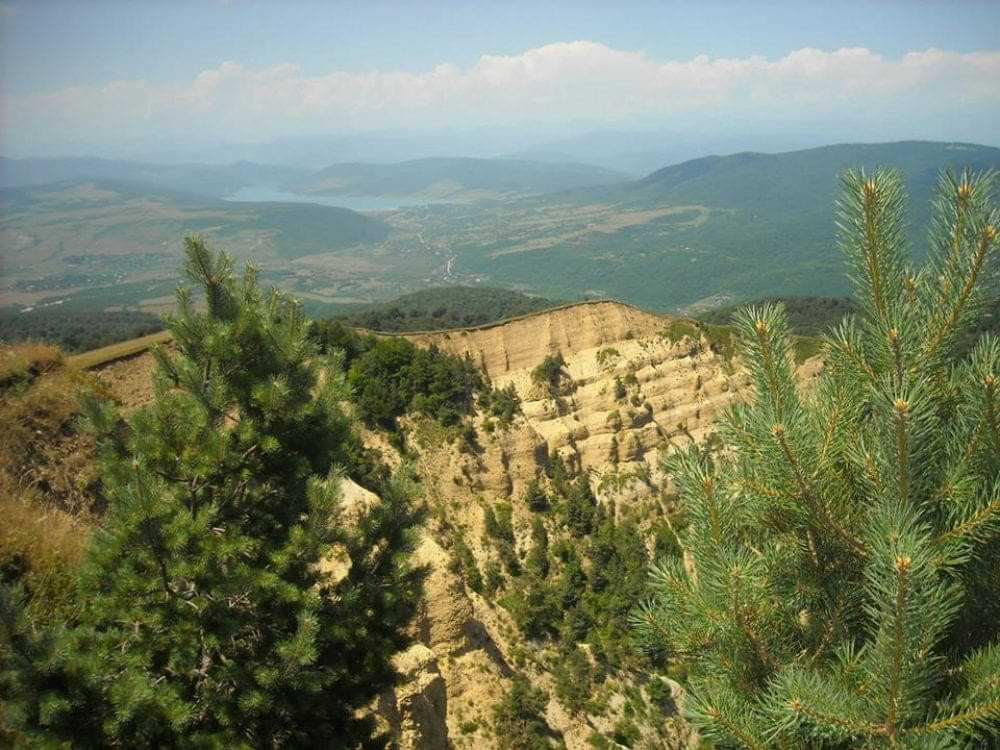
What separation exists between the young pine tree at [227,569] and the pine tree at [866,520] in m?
3.11

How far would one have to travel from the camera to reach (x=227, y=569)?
4711 millimetres

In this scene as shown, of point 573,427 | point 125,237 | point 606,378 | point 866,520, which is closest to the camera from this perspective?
point 866,520

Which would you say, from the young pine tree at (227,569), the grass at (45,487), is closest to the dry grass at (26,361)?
the grass at (45,487)

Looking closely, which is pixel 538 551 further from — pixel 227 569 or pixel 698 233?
pixel 698 233

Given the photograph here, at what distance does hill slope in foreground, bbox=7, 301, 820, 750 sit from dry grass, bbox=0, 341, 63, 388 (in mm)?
1203

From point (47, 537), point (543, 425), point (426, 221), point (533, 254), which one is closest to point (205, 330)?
point (47, 537)

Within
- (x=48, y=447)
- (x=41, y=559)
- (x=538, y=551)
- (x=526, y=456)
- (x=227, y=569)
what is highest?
(x=227, y=569)

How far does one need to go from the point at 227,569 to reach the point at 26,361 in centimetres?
854

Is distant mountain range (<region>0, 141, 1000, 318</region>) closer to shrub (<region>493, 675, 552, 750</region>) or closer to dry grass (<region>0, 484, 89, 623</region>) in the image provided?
shrub (<region>493, 675, 552, 750</region>)

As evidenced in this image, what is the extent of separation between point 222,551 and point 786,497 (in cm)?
381

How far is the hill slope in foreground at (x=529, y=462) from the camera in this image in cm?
1188

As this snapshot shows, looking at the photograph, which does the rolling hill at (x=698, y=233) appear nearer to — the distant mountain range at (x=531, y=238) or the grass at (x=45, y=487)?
the distant mountain range at (x=531, y=238)

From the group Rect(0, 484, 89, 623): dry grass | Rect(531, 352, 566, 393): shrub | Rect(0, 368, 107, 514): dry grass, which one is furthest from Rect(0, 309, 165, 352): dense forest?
Rect(0, 484, 89, 623): dry grass

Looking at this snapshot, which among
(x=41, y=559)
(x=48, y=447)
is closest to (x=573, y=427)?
(x=48, y=447)
